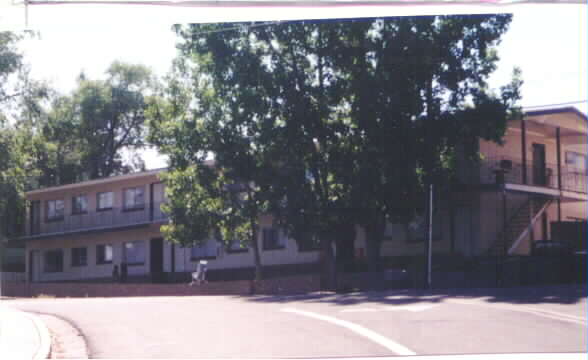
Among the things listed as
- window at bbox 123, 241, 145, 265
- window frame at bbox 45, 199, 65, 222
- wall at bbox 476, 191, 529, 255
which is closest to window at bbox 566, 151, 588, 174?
wall at bbox 476, 191, 529, 255

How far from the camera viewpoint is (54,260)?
1956 inches

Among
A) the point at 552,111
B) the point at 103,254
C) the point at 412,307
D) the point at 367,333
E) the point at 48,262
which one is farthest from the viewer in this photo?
the point at 48,262

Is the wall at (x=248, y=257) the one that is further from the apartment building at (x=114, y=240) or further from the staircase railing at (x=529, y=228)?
the staircase railing at (x=529, y=228)

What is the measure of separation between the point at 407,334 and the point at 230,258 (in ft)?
86.5

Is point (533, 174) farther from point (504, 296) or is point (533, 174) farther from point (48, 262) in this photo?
point (48, 262)

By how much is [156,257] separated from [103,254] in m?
4.90

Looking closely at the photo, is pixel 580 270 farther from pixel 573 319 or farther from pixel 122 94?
pixel 122 94

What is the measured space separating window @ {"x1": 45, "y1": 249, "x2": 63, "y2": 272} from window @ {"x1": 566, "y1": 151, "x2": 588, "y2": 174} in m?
30.1

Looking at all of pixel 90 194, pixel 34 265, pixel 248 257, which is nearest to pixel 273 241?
pixel 248 257

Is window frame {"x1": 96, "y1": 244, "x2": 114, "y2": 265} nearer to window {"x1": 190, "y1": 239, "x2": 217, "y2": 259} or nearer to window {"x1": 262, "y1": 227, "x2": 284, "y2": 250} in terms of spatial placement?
window {"x1": 190, "y1": 239, "x2": 217, "y2": 259}

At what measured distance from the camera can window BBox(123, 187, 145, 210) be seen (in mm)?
43884

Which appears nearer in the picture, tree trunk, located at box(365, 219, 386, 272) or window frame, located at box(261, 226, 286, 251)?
tree trunk, located at box(365, 219, 386, 272)

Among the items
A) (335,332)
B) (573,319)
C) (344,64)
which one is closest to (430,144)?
(344,64)

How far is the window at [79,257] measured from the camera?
47344mm
